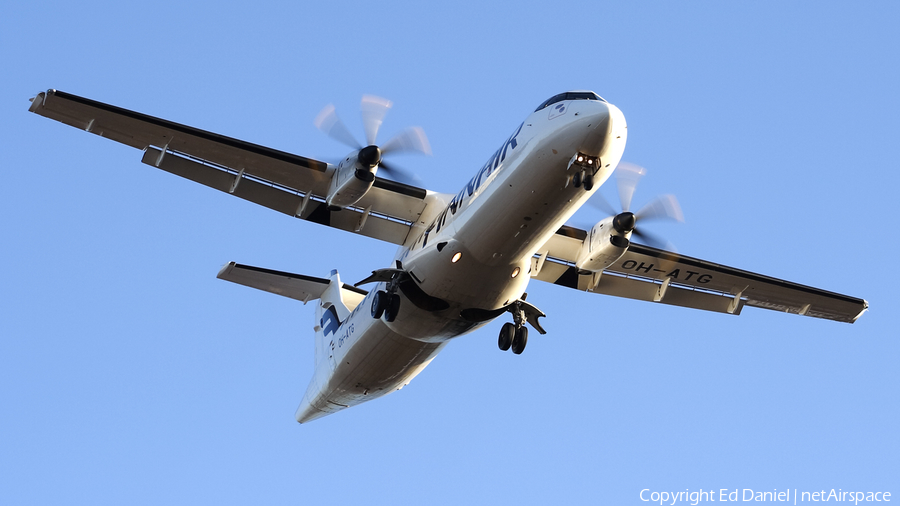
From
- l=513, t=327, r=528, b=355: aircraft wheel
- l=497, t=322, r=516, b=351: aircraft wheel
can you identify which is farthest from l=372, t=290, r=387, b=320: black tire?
l=513, t=327, r=528, b=355: aircraft wheel

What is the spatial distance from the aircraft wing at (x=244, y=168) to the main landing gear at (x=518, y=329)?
8.92 feet

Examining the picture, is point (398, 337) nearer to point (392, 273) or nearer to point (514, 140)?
point (392, 273)

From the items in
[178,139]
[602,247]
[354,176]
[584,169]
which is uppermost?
[602,247]

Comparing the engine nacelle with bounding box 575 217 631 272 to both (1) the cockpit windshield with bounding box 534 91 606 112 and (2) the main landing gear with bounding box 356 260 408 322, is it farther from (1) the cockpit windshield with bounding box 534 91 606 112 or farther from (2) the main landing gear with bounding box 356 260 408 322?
(2) the main landing gear with bounding box 356 260 408 322

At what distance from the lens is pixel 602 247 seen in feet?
54.5

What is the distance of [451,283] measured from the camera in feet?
50.0

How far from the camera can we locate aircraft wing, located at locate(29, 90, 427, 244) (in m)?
15.6

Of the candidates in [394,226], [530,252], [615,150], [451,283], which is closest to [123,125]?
[394,226]

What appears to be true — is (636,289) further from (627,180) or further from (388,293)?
(388,293)

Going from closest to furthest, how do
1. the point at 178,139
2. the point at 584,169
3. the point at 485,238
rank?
1. the point at 584,169
2. the point at 485,238
3. the point at 178,139

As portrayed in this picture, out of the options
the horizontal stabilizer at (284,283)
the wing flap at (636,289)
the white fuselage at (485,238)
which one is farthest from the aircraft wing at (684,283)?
the horizontal stabilizer at (284,283)

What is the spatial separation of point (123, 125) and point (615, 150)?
830 centimetres

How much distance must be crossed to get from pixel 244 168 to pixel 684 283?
30.1 ft

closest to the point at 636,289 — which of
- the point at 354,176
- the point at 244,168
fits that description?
the point at 354,176
